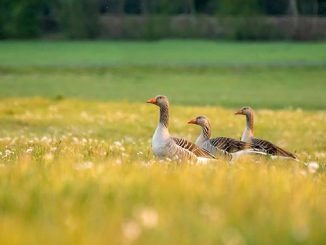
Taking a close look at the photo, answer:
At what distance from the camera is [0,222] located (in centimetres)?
577

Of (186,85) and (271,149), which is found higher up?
(271,149)

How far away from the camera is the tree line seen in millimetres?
123375

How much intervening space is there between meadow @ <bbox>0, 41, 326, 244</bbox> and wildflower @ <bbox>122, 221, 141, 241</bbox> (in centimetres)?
1

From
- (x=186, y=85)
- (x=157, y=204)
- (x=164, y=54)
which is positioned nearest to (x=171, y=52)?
(x=164, y=54)

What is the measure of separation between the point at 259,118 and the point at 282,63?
142ft

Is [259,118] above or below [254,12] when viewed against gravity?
above

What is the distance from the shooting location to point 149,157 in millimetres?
13258

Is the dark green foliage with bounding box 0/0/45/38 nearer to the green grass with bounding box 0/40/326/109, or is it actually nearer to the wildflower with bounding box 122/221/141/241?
the green grass with bounding box 0/40/326/109

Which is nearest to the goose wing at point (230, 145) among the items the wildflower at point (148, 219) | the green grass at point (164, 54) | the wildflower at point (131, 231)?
the wildflower at point (148, 219)

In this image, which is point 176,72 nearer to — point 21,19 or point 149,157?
point 149,157

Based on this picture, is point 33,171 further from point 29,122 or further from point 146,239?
point 29,122

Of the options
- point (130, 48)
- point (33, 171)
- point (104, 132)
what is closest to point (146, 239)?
point (33, 171)

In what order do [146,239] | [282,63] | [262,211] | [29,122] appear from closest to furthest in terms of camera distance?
1. [146,239]
2. [262,211]
3. [29,122]
4. [282,63]

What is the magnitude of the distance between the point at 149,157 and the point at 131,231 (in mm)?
8044
